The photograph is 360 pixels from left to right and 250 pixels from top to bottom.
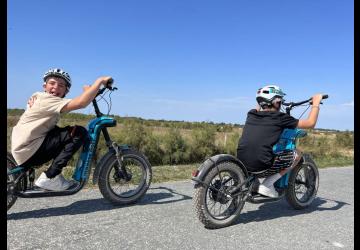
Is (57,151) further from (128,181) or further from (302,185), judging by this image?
(302,185)

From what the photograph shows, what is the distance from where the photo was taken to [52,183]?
15.1 ft

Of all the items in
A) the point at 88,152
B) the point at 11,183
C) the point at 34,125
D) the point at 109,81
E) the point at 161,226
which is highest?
the point at 109,81

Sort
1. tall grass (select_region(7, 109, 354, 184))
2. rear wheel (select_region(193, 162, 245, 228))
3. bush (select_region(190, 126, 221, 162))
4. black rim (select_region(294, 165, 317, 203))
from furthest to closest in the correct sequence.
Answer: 1. bush (select_region(190, 126, 221, 162))
2. tall grass (select_region(7, 109, 354, 184))
3. black rim (select_region(294, 165, 317, 203))
4. rear wheel (select_region(193, 162, 245, 228))

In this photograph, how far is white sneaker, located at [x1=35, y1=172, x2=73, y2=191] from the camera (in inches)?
180

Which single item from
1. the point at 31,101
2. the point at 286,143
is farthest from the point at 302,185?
the point at 31,101

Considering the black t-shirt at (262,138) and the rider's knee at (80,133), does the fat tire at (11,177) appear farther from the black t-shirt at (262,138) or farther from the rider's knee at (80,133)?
the black t-shirt at (262,138)

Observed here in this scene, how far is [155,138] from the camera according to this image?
1366 cm

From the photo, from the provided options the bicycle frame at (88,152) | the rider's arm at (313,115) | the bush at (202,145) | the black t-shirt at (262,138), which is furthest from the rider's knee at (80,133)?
the bush at (202,145)

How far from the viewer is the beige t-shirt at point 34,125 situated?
440 centimetres

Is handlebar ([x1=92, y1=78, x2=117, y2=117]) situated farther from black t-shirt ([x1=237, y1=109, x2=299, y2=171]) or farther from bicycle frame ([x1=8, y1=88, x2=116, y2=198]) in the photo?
black t-shirt ([x1=237, y1=109, x2=299, y2=171])

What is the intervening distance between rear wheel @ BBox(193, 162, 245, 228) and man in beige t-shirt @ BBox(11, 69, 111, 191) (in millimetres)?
1643

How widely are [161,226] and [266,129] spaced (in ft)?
5.64

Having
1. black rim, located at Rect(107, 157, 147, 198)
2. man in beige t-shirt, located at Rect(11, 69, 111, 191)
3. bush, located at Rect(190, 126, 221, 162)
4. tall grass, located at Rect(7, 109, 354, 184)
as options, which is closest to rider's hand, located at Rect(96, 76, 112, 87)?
man in beige t-shirt, located at Rect(11, 69, 111, 191)
